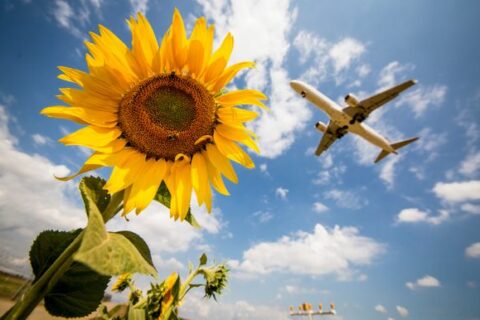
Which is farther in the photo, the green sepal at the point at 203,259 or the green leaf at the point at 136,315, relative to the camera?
the green sepal at the point at 203,259

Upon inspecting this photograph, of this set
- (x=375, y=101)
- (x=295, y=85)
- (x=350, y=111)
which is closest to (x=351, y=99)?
(x=350, y=111)

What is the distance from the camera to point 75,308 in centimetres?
157

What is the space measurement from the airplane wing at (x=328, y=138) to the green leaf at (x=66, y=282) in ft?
120

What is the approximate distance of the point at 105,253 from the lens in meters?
0.93

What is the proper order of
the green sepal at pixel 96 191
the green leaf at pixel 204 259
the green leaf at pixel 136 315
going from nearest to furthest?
the green sepal at pixel 96 191 < the green leaf at pixel 136 315 < the green leaf at pixel 204 259

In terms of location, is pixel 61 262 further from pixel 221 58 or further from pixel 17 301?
pixel 221 58

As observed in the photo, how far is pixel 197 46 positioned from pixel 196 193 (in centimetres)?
85

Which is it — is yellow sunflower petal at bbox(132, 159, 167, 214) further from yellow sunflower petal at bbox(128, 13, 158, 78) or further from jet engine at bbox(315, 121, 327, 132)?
jet engine at bbox(315, 121, 327, 132)

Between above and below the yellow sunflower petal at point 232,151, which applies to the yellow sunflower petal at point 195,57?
above

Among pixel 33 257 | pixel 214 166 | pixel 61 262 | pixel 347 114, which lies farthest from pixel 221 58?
pixel 347 114

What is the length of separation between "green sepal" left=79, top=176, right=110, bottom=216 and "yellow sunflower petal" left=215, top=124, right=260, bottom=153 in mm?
722

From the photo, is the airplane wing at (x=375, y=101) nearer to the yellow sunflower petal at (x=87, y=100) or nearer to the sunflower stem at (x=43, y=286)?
the yellow sunflower petal at (x=87, y=100)

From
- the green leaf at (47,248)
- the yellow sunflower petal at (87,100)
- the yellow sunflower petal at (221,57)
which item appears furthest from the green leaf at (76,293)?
the yellow sunflower petal at (221,57)

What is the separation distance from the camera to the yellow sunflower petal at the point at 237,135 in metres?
1.66
